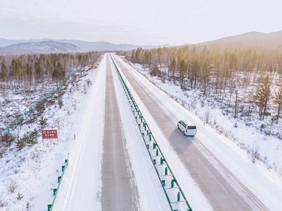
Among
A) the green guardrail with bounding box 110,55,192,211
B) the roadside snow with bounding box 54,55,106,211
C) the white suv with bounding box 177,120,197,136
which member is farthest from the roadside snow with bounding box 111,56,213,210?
the roadside snow with bounding box 54,55,106,211

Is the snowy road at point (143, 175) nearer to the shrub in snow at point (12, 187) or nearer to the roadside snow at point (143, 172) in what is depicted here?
the roadside snow at point (143, 172)

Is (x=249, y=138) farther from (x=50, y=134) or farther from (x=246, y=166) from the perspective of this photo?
(x=50, y=134)

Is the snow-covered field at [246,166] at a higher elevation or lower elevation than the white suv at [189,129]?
lower

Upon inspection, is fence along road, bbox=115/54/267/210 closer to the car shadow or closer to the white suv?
the car shadow

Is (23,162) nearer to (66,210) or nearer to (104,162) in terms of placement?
(104,162)

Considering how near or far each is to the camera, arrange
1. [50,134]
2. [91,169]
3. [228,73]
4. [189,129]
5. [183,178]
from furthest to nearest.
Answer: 1. [228,73]
2. [189,129]
3. [50,134]
4. [91,169]
5. [183,178]

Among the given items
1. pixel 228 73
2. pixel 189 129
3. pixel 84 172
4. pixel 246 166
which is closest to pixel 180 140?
pixel 189 129

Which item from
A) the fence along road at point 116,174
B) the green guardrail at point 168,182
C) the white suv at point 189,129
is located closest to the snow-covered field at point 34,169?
the fence along road at point 116,174
